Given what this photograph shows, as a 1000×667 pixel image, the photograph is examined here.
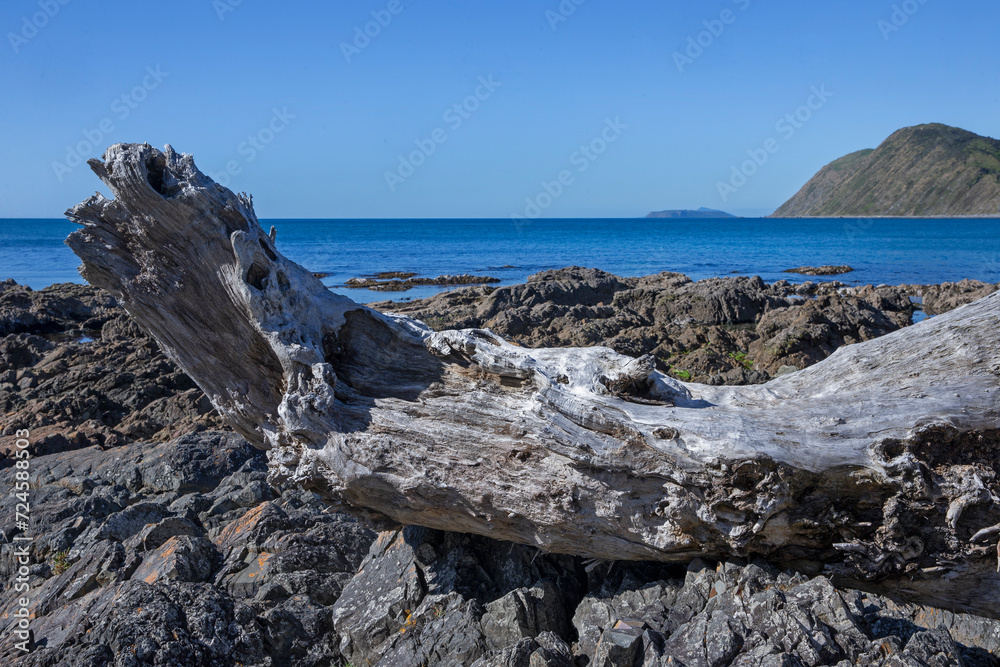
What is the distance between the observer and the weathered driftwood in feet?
15.8

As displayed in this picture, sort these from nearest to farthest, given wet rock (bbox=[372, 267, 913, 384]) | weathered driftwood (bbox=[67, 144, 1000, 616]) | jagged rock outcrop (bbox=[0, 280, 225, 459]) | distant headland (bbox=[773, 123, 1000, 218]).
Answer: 1. weathered driftwood (bbox=[67, 144, 1000, 616])
2. jagged rock outcrop (bbox=[0, 280, 225, 459])
3. wet rock (bbox=[372, 267, 913, 384])
4. distant headland (bbox=[773, 123, 1000, 218])

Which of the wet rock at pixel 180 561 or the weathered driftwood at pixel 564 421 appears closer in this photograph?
the weathered driftwood at pixel 564 421

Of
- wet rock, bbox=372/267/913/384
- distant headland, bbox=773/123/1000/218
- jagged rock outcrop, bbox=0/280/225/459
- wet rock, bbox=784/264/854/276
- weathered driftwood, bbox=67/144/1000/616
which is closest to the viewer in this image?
weathered driftwood, bbox=67/144/1000/616

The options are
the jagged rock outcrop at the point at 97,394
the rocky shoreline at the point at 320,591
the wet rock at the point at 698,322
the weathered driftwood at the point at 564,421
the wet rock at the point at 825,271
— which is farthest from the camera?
the wet rock at the point at 825,271

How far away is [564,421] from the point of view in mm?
5145

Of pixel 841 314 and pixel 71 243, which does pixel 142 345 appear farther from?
pixel 841 314

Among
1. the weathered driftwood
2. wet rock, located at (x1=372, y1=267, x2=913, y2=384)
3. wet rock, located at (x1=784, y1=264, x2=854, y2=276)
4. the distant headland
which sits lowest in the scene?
wet rock, located at (x1=784, y1=264, x2=854, y2=276)

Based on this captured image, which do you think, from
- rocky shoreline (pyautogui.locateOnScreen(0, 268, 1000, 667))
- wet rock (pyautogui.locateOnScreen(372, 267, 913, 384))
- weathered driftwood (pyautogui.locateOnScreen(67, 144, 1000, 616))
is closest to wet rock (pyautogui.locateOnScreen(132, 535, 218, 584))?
rocky shoreline (pyautogui.locateOnScreen(0, 268, 1000, 667))


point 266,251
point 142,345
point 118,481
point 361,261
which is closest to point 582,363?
point 266,251

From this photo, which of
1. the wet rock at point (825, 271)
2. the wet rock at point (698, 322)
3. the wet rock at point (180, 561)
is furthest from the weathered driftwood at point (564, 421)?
the wet rock at point (825, 271)

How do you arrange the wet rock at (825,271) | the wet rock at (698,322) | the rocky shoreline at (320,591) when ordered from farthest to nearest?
1. the wet rock at (825,271)
2. the wet rock at (698,322)
3. the rocky shoreline at (320,591)

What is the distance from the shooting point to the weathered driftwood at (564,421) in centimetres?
480

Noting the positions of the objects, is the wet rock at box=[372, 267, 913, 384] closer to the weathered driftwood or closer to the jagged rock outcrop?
the weathered driftwood

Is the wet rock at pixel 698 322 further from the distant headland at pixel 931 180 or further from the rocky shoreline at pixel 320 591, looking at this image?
the distant headland at pixel 931 180
